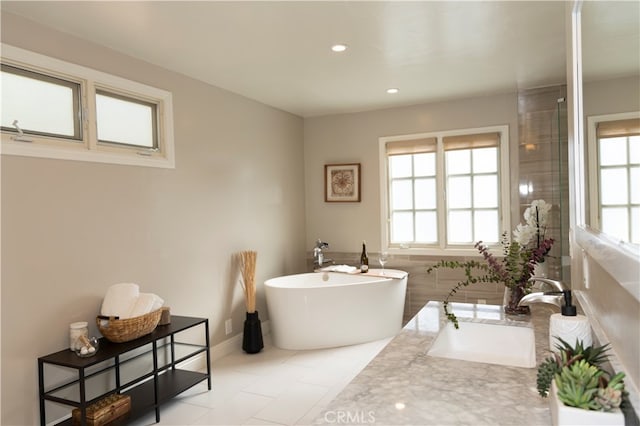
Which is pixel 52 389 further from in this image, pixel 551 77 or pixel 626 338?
pixel 551 77

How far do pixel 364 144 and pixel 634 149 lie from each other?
439cm

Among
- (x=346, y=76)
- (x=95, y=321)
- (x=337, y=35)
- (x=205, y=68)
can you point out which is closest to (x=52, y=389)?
(x=95, y=321)

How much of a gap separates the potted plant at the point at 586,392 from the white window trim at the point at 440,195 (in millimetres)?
3796

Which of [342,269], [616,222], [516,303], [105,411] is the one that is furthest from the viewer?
[342,269]

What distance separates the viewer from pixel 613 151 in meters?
0.89

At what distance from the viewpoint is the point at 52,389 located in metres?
2.53

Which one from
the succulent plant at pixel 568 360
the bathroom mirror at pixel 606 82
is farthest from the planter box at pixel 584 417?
the bathroom mirror at pixel 606 82

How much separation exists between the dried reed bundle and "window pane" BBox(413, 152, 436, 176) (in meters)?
2.13

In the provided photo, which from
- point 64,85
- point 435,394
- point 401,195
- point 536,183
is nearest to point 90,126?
point 64,85

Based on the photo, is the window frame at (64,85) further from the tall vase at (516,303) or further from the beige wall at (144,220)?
the tall vase at (516,303)

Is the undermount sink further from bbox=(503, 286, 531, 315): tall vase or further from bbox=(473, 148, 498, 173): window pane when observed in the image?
bbox=(473, 148, 498, 173): window pane

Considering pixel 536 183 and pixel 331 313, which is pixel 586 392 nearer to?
pixel 331 313

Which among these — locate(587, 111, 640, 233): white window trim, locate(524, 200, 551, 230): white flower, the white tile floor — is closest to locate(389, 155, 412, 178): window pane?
locate(524, 200, 551, 230): white flower

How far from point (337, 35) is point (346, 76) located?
922 mm
